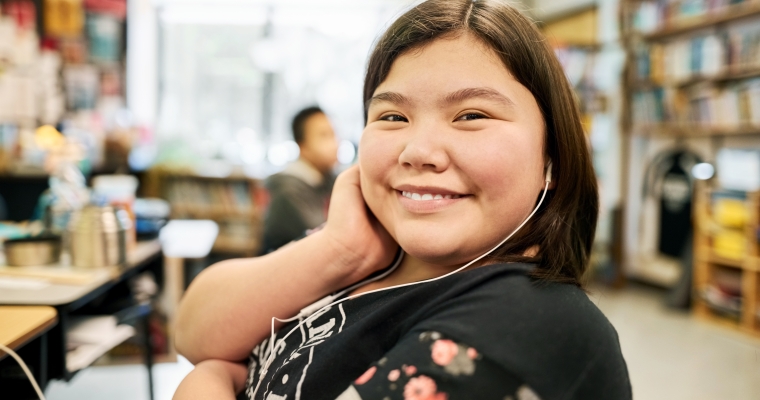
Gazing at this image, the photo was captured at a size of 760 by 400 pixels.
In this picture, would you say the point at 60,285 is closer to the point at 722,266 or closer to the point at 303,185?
the point at 303,185

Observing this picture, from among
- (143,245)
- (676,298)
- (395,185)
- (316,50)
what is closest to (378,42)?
(395,185)

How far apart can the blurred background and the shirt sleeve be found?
0.83 metres

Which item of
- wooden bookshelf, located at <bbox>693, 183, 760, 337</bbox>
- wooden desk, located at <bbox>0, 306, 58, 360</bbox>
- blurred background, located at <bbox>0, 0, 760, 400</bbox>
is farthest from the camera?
wooden bookshelf, located at <bbox>693, 183, 760, 337</bbox>

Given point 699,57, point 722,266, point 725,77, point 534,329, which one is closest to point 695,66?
point 699,57

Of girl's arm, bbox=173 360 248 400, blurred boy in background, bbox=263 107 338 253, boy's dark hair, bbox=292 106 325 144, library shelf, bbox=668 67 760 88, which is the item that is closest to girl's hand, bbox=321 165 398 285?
girl's arm, bbox=173 360 248 400

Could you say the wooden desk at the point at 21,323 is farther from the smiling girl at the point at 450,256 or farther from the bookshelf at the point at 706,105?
the bookshelf at the point at 706,105

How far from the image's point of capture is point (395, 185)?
0.81 metres

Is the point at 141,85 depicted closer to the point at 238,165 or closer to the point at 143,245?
the point at 238,165

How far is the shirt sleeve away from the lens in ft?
1.92

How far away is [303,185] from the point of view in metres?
2.87

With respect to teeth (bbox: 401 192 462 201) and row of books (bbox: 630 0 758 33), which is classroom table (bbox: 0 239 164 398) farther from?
row of books (bbox: 630 0 758 33)

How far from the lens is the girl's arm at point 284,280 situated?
3.05ft

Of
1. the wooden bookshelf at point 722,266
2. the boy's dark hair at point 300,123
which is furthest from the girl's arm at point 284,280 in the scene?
the wooden bookshelf at point 722,266

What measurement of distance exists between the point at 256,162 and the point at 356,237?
18.3 feet
